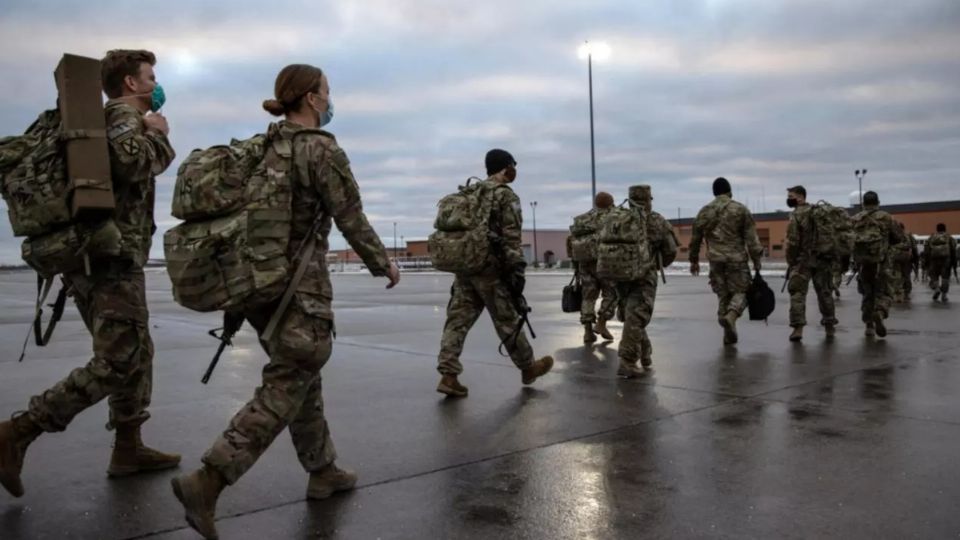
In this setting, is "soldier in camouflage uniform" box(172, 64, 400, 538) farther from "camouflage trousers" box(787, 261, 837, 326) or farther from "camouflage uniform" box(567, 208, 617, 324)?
"camouflage trousers" box(787, 261, 837, 326)

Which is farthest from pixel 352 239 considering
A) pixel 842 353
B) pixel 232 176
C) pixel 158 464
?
pixel 842 353

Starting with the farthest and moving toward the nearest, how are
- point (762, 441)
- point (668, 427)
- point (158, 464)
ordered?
point (668, 427) < point (762, 441) < point (158, 464)

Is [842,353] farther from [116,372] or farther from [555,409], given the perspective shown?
[116,372]

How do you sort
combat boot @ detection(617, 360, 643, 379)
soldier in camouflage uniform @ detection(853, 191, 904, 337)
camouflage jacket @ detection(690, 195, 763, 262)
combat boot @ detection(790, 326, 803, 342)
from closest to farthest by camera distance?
combat boot @ detection(617, 360, 643, 379) < camouflage jacket @ detection(690, 195, 763, 262) < combat boot @ detection(790, 326, 803, 342) < soldier in camouflage uniform @ detection(853, 191, 904, 337)

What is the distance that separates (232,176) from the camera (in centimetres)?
331

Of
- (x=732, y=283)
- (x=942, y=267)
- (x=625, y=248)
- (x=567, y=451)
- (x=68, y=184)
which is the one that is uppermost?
(x=68, y=184)

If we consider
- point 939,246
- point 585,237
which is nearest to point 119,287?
point 585,237

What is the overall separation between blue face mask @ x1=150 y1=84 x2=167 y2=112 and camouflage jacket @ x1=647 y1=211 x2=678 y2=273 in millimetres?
5397

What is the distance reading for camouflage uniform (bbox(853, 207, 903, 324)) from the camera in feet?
32.5

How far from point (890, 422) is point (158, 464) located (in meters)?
4.50

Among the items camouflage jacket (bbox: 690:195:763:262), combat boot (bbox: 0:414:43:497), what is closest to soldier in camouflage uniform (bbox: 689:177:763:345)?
camouflage jacket (bbox: 690:195:763:262)

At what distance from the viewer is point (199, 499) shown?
10.2 feet

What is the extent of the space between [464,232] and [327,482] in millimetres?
2743

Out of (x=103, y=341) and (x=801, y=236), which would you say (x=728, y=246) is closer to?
(x=801, y=236)
